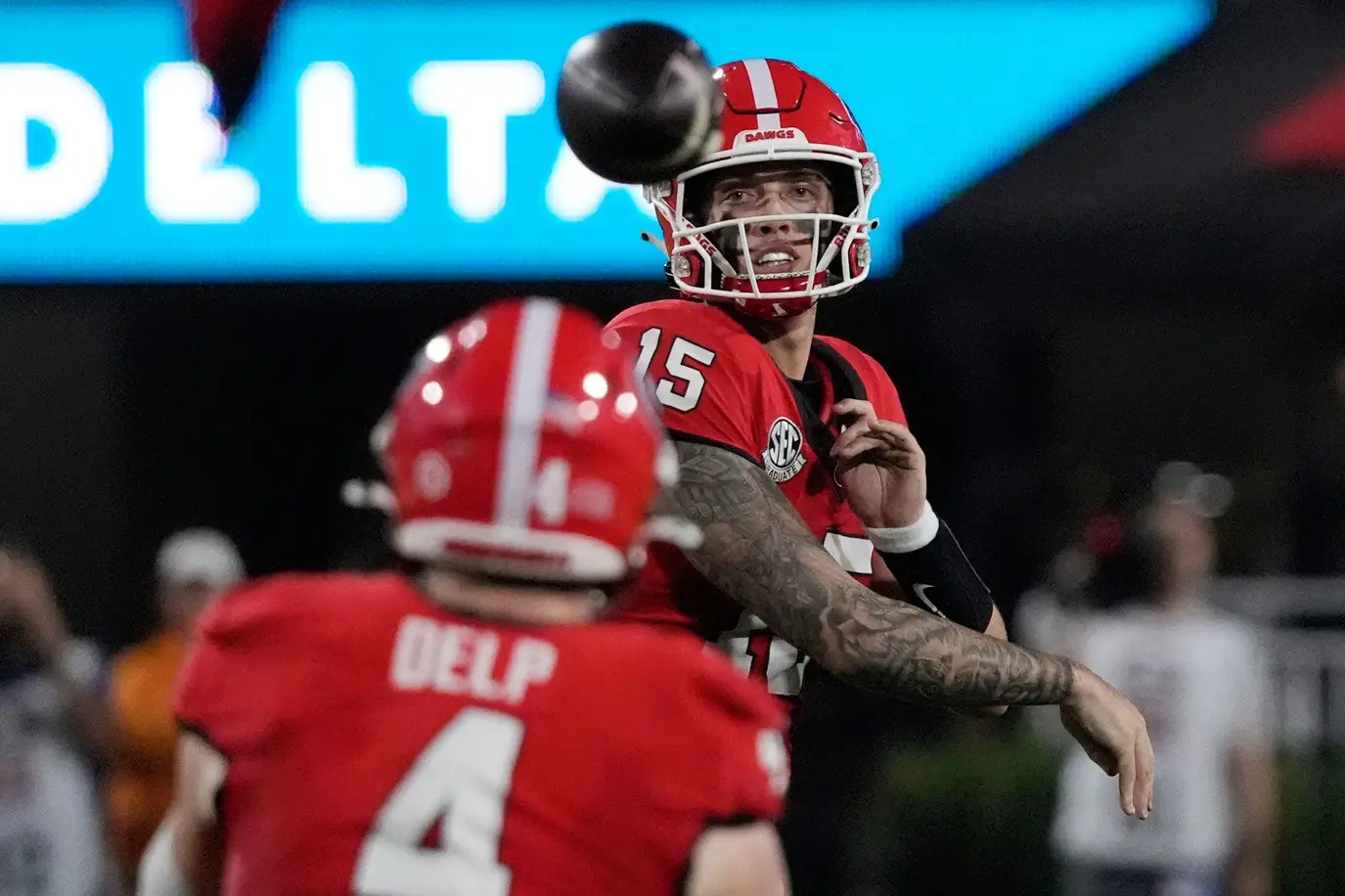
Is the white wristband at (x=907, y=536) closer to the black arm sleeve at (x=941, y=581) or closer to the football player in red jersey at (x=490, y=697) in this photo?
the black arm sleeve at (x=941, y=581)

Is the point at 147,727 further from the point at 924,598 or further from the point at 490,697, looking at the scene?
the point at 490,697

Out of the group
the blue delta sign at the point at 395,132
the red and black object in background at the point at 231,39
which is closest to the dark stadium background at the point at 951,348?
the blue delta sign at the point at 395,132

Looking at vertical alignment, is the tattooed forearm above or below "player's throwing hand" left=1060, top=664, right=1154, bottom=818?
above

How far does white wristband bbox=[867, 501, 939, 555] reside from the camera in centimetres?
306

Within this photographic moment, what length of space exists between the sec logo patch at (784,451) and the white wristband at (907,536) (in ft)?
0.52

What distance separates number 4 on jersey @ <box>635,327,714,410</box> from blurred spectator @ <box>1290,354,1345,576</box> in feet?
15.2

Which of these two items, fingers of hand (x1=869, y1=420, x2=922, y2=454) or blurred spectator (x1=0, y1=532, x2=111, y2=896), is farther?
blurred spectator (x1=0, y1=532, x2=111, y2=896)

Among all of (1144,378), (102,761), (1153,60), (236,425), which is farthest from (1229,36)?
(102,761)

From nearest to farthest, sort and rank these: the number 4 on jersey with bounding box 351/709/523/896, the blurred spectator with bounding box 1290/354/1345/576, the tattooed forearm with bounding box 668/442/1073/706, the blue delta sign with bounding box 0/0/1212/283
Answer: the number 4 on jersey with bounding box 351/709/523/896 < the tattooed forearm with bounding box 668/442/1073/706 < the blurred spectator with bounding box 1290/354/1345/576 < the blue delta sign with bounding box 0/0/1212/283

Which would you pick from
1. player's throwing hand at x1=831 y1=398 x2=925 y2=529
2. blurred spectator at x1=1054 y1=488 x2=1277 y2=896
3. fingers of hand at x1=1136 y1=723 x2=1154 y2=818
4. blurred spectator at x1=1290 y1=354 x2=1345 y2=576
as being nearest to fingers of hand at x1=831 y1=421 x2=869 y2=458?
player's throwing hand at x1=831 y1=398 x2=925 y2=529

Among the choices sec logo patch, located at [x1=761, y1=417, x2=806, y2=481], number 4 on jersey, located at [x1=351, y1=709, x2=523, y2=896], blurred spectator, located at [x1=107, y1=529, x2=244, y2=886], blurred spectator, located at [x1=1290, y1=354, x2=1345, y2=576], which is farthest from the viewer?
blurred spectator, located at [x1=1290, y1=354, x2=1345, y2=576]

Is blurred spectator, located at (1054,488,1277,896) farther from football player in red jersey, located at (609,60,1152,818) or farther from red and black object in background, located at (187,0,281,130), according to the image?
red and black object in background, located at (187,0,281,130)

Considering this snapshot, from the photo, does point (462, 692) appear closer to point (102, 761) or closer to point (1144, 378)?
point (102, 761)

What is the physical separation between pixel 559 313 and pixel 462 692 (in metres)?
0.43
